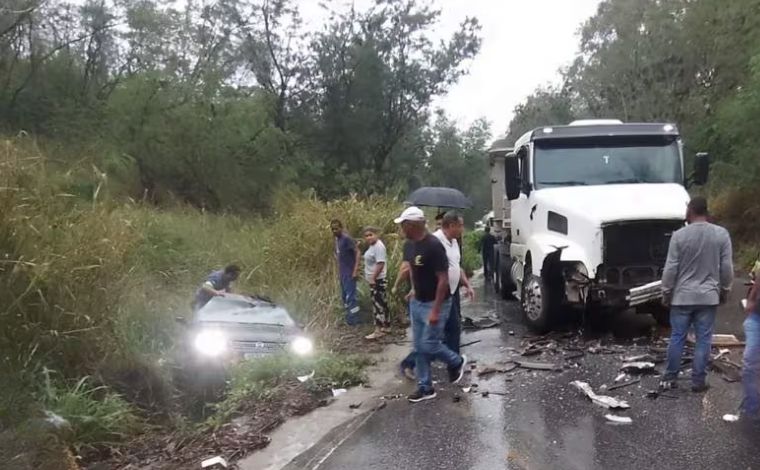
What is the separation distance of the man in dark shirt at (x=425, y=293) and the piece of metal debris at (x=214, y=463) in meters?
2.08

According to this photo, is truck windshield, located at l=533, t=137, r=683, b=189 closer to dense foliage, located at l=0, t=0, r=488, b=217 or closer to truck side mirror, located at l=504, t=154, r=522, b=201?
truck side mirror, located at l=504, t=154, r=522, b=201

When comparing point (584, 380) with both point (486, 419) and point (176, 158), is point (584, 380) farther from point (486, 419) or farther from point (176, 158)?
point (176, 158)

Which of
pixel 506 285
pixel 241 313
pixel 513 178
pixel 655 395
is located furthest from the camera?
pixel 506 285

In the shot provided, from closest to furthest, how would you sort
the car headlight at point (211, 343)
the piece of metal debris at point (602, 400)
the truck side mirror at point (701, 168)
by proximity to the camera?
the piece of metal debris at point (602, 400), the car headlight at point (211, 343), the truck side mirror at point (701, 168)

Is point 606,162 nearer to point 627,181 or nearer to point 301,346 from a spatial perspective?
point 627,181

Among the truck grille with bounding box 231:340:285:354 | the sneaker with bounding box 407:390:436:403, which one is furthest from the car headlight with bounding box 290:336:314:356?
the sneaker with bounding box 407:390:436:403

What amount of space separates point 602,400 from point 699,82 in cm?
2386

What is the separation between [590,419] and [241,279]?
9.07 m

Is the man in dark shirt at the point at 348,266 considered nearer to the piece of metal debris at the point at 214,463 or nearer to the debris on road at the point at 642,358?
the debris on road at the point at 642,358

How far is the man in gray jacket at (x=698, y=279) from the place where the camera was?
22.1 ft

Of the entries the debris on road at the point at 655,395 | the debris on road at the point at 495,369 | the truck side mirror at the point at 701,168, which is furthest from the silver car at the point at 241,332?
the truck side mirror at the point at 701,168

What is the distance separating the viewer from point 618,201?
31.5 feet

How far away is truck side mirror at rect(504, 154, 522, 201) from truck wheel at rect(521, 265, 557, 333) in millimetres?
1290

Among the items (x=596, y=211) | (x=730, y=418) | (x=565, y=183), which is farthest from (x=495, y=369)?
(x=565, y=183)
